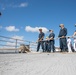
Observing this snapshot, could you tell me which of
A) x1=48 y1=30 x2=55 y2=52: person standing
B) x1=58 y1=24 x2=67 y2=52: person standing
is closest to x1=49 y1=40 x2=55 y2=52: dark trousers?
x1=48 y1=30 x2=55 y2=52: person standing

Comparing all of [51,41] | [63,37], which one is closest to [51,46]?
[51,41]

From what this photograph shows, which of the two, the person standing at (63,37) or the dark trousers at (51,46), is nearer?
the person standing at (63,37)

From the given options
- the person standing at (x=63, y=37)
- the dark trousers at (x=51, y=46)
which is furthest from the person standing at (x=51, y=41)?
the person standing at (x=63, y=37)

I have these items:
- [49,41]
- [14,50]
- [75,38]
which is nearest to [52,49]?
[49,41]

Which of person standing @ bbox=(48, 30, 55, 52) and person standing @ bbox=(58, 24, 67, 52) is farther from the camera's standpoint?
person standing @ bbox=(48, 30, 55, 52)

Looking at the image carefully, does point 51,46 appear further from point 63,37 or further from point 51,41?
point 63,37

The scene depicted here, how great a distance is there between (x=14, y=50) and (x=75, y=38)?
14.9 feet

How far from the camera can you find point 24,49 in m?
16.7

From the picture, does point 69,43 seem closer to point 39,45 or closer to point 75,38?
point 75,38

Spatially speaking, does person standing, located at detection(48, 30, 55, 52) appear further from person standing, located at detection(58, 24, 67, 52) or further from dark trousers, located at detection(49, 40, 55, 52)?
person standing, located at detection(58, 24, 67, 52)

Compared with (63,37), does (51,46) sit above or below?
below

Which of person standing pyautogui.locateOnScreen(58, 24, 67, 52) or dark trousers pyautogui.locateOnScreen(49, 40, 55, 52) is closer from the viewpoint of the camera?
person standing pyautogui.locateOnScreen(58, 24, 67, 52)

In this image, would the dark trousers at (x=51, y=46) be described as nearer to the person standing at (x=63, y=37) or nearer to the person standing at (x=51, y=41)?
the person standing at (x=51, y=41)

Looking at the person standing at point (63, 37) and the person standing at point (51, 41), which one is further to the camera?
the person standing at point (51, 41)
